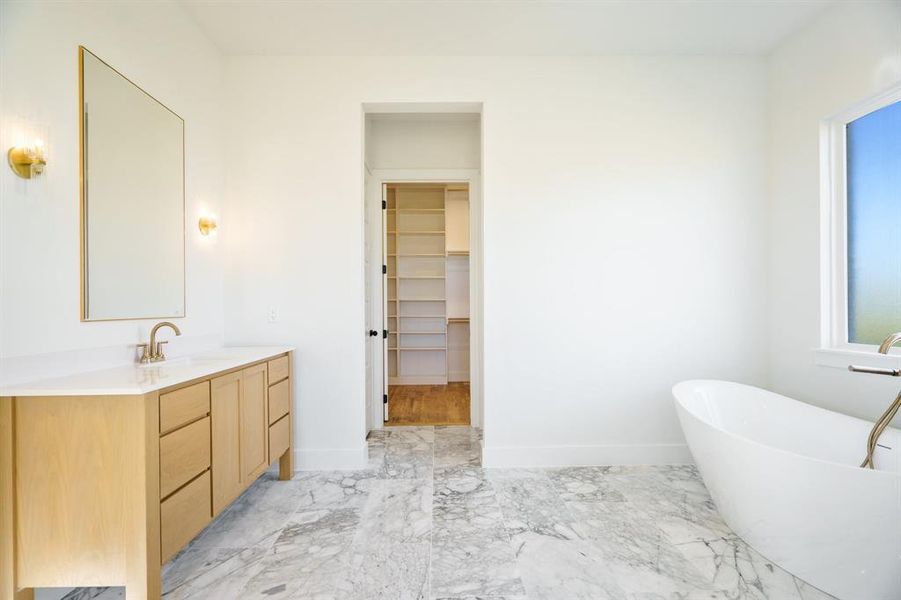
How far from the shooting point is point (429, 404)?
4418mm

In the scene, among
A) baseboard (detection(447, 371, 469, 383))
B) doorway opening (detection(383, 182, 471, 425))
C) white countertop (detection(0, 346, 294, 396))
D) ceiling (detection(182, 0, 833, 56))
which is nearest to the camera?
white countertop (detection(0, 346, 294, 396))

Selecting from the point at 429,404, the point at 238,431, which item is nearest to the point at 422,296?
the point at 429,404

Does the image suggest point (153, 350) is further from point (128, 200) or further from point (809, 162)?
point (809, 162)

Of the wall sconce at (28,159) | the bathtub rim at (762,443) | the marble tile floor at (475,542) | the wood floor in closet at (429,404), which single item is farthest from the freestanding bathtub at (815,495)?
the wall sconce at (28,159)

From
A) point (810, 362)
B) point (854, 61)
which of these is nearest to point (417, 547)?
point (810, 362)

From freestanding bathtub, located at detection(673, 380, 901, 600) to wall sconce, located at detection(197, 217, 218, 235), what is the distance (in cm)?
302

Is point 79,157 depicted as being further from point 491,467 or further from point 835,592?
point 835,592

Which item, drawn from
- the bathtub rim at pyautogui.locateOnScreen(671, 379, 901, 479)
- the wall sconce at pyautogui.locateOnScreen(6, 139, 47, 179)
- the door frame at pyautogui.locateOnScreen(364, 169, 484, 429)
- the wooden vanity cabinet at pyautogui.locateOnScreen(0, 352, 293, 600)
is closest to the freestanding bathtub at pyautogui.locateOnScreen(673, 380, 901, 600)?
the bathtub rim at pyautogui.locateOnScreen(671, 379, 901, 479)

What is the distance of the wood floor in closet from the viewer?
12.6 feet

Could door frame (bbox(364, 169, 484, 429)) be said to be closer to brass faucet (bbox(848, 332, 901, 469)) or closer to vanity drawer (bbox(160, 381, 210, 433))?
vanity drawer (bbox(160, 381, 210, 433))

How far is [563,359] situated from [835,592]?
64.6 inches

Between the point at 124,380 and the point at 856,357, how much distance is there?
11.6 ft

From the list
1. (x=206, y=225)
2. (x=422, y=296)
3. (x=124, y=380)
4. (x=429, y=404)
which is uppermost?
(x=206, y=225)

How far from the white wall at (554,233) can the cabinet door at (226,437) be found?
79 centimetres
